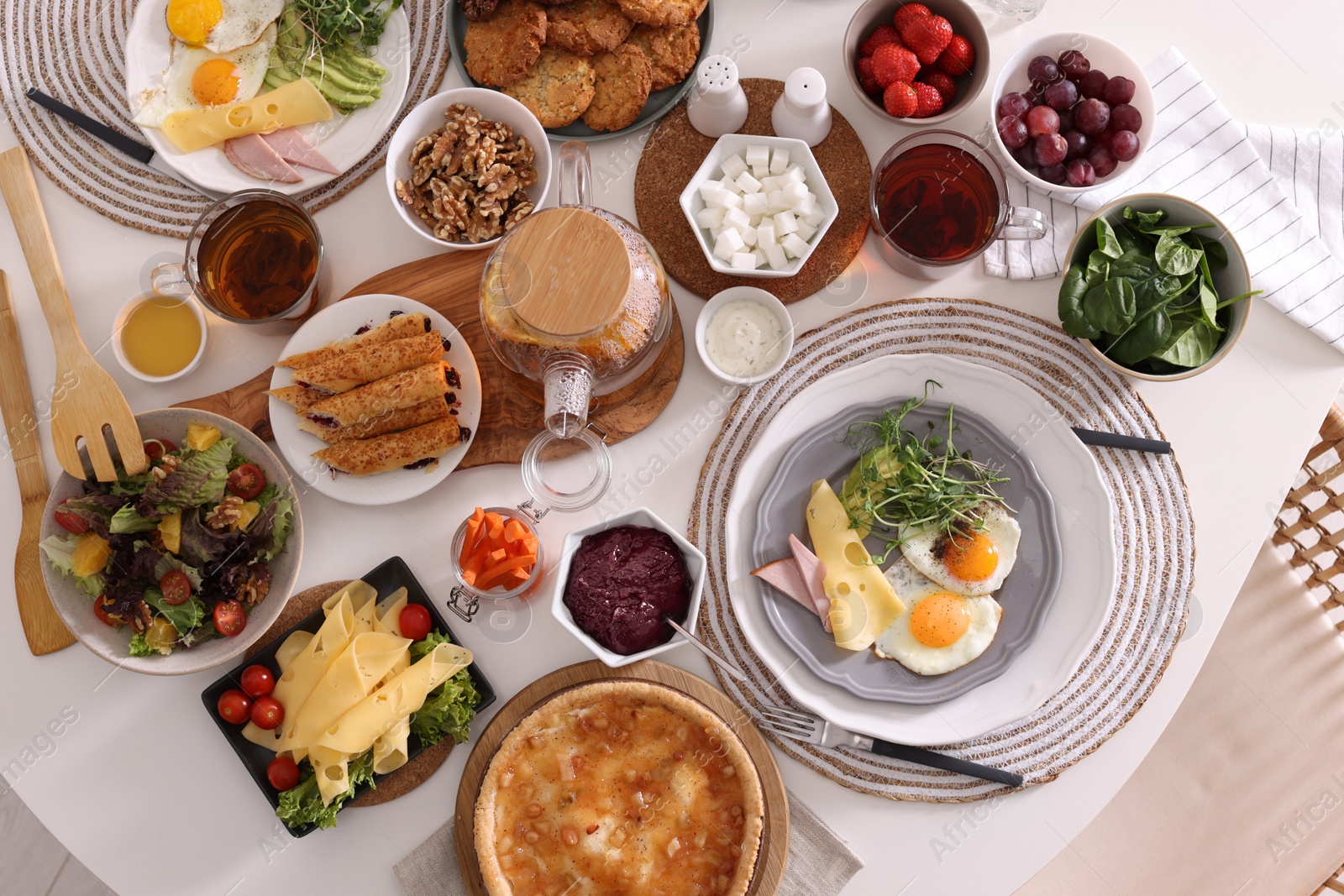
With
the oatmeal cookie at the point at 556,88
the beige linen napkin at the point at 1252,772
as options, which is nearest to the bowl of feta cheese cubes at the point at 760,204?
the oatmeal cookie at the point at 556,88

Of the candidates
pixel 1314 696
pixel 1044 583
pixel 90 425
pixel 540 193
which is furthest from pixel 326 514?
pixel 1314 696

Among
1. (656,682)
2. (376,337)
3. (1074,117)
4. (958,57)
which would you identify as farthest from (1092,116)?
(376,337)

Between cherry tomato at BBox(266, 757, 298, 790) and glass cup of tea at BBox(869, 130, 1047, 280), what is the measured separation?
6.43 ft

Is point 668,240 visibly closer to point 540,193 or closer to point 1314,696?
point 540,193

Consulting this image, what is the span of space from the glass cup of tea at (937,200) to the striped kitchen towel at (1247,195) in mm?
127

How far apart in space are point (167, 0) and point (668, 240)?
1.48 metres

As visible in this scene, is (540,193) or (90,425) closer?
(90,425)

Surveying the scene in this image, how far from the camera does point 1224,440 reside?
211 cm

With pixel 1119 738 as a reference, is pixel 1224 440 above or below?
above

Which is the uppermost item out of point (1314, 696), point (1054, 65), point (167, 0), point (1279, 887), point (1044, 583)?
point (1054, 65)

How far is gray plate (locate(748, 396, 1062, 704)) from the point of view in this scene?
1939 millimetres

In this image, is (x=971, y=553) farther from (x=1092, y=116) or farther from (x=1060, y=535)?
(x=1092, y=116)

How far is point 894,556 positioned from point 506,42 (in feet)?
5.52

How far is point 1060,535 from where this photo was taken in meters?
2.01
